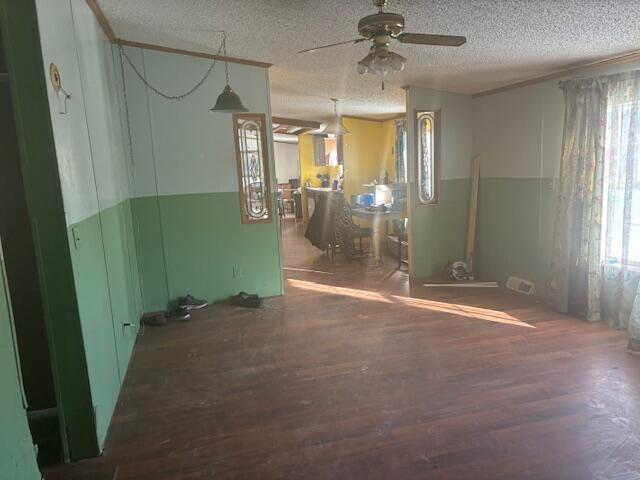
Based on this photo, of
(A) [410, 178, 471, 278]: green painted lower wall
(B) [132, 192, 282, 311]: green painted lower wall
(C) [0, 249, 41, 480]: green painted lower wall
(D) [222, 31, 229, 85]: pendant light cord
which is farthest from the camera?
(A) [410, 178, 471, 278]: green painted lower wall

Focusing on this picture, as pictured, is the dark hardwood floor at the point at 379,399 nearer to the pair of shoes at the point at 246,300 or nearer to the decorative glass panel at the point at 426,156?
the pair of shoes at the point at 246,300

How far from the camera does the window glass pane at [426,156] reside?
5406mm

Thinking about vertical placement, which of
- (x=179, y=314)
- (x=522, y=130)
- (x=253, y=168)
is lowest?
(x=179, y=314)

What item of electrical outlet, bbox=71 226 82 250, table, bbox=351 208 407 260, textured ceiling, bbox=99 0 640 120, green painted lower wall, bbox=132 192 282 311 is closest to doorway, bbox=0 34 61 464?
electrical outlet, bbox=71 226 82 250

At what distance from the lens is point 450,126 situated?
17.9ft

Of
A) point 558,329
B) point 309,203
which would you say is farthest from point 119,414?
point 309,203

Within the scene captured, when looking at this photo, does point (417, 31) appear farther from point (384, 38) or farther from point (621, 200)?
point (621, 200)

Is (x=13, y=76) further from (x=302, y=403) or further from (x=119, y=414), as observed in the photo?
(x=302, y=403)

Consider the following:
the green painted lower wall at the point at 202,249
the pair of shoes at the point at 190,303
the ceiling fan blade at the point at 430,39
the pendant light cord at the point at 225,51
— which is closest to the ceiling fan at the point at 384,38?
the ceiling fan blade at the point at 430,39

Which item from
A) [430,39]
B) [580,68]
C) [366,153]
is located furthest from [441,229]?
[430,39]

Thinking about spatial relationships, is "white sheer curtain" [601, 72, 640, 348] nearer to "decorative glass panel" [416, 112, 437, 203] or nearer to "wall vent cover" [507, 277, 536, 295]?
"wall vent cover" [507, 277, 536, 295]

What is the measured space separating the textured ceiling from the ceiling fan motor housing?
1.50ft

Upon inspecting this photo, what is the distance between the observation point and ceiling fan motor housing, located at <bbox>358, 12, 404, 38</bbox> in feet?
7.40

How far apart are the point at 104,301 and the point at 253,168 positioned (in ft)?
7.98
